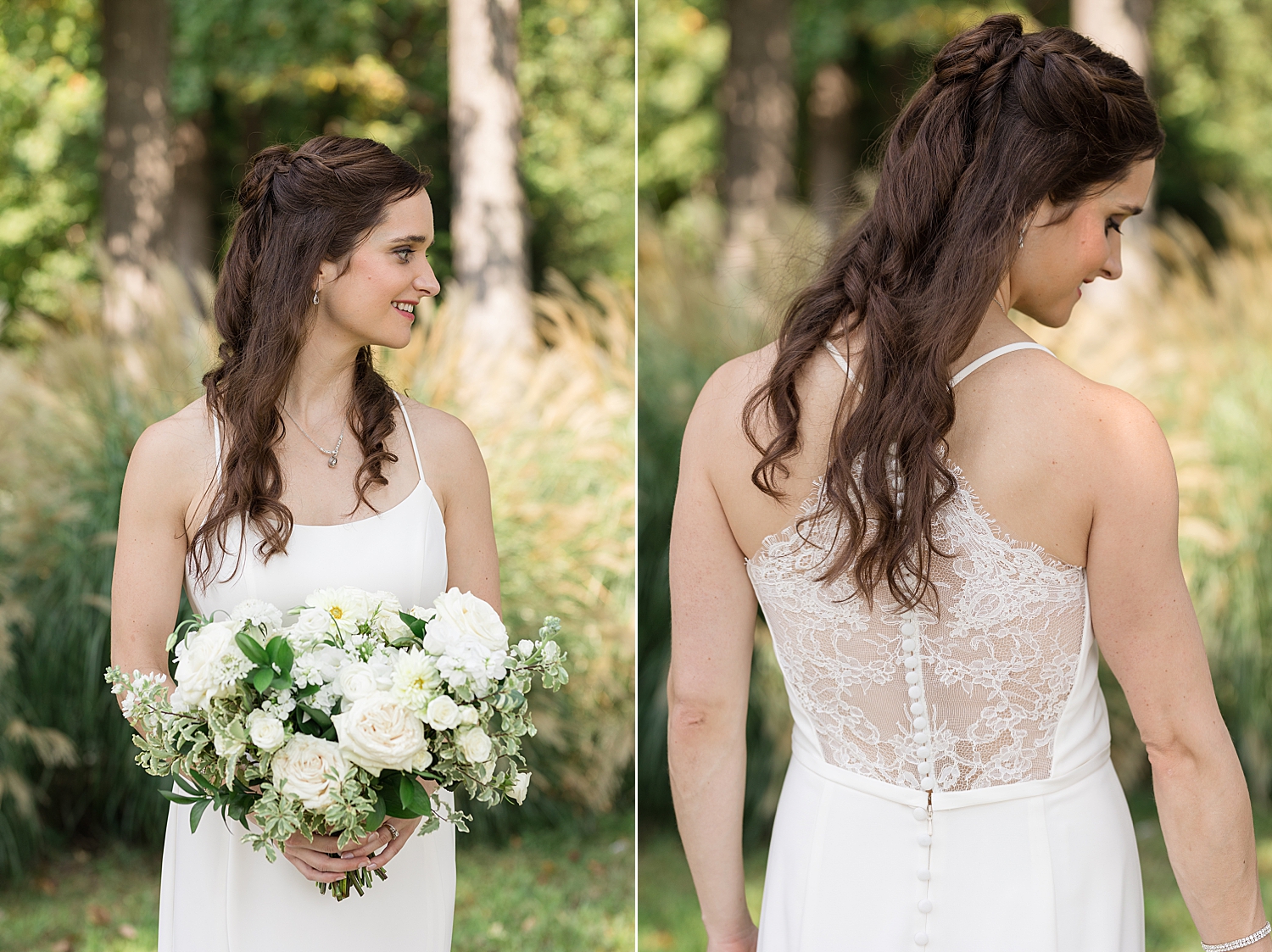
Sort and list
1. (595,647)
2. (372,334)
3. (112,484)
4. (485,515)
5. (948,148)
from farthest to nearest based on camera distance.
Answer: (595,647)
(112,484)
(485,515)
(372,334)
(948,148)

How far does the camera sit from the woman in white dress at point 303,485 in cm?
234

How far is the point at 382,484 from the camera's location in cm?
250

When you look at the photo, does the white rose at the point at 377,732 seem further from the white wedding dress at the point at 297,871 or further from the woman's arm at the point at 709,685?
the white wedding dress at the point at 297,871

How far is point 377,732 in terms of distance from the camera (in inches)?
71.5

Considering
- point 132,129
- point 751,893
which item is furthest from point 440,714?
point 132,129

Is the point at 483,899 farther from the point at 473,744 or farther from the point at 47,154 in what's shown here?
the point at 47,154

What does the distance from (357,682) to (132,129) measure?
6.92 meters

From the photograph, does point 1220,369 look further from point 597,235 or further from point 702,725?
point 597,235

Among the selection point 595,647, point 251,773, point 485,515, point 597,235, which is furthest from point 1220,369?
point 597,235

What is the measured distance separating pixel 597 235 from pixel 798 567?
1253 cm

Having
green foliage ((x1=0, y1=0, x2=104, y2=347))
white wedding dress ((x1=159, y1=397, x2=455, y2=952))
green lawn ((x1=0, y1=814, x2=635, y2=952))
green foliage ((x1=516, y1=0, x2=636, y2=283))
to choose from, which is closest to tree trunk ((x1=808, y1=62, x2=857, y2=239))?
green foliage ((x1=516, y1=0, x2=636, y2=283))

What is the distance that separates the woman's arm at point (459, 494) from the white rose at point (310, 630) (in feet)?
2.00

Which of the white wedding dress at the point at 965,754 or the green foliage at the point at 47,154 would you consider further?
the green foliage at the point at 47,154

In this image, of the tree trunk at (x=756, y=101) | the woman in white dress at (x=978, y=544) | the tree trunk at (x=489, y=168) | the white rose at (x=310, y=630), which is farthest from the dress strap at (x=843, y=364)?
the tree trunk at (x=756, y=101)
